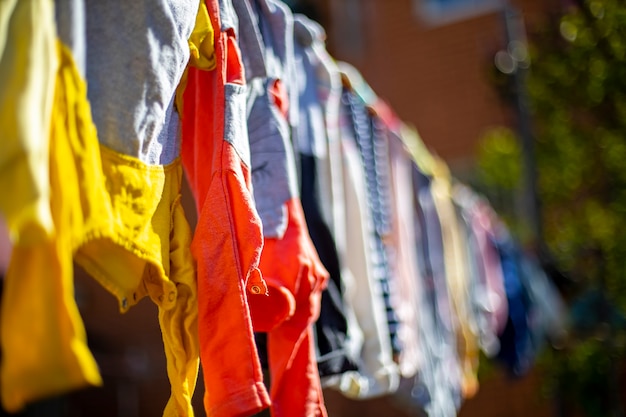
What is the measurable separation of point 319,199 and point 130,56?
2.51 ft

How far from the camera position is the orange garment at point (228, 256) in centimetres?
106

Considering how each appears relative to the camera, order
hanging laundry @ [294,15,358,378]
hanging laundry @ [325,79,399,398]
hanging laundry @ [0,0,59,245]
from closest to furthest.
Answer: hanging laundry @ [0,0,59,245], hanging laundry @ [294,15,358,378], hanging laundry @ [325,79,399,398]

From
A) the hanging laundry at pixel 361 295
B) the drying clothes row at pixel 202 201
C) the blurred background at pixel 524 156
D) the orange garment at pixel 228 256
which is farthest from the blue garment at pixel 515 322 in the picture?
the orange garment at pixel 228 256

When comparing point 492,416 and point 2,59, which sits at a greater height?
point 2,59

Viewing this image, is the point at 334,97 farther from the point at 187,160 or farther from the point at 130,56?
the point at 130,56

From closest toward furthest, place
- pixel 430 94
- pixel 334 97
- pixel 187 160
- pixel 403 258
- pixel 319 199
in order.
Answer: pixel 187 160 < pixel 319 199 < pixel 334 97 < pixel 403 258 < pixel 430 94

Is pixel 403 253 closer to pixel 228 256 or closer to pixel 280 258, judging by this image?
pixel 280 258

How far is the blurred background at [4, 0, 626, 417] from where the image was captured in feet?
11.4

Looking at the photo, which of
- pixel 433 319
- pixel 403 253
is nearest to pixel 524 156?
pixel 433 319

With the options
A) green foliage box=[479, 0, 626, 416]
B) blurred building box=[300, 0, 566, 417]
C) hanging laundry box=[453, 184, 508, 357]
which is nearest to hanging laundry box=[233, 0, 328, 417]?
hanging laundry box=[453, 184, 508, 357]

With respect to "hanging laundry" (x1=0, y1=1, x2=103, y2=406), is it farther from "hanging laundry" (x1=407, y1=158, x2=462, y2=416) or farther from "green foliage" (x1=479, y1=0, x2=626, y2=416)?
"green foliage" (x1=479, y1=0, x2=626, y2=416)

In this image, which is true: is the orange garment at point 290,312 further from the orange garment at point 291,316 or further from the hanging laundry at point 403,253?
the hanging laundry at point 403,253

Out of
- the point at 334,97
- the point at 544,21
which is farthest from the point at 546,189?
the point at 334,97

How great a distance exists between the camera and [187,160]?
1310 millimetres
